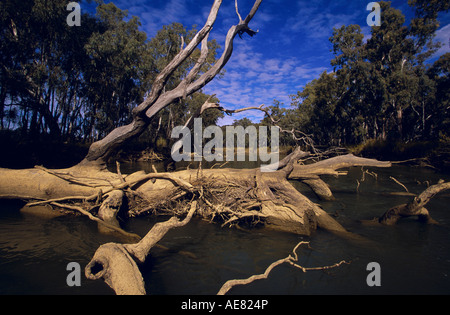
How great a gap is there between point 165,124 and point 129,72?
64.2 feet

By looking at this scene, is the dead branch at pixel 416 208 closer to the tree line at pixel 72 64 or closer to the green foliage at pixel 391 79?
the tree line at pixel 72 64

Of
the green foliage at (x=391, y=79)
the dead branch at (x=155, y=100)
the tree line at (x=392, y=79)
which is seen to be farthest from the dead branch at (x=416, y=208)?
the green foliage at (x=391, y=79)

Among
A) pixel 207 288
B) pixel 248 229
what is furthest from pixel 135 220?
pixel 207 288

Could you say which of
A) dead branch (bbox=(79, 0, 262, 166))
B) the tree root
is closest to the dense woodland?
dead branch (bbox=(79, 0, 262, 166))

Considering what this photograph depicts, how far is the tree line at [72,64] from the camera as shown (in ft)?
52.5

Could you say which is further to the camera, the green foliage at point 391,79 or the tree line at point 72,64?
the green foliage at point 391,79

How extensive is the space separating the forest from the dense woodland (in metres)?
0.12

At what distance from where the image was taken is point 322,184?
8.35 metres

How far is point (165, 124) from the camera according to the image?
137 ft

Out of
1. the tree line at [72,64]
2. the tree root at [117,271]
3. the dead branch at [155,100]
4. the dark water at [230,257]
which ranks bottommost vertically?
the dark water at [230,257]

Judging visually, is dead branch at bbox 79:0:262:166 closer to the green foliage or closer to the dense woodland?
the dense woodland

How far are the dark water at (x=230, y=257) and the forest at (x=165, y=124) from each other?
0.31 metres

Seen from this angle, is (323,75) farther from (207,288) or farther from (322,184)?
(207,288)

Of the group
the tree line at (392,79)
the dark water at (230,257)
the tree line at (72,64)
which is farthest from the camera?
the tree line at (392,79)
